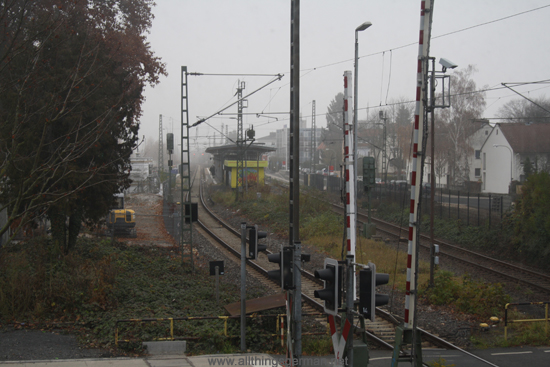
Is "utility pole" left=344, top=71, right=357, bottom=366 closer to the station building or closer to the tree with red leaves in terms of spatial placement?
the tree with red leaves

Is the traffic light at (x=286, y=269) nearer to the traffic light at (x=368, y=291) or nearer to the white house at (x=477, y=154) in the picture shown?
the traffic light at (x=368, y=291)

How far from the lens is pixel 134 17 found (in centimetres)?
2078

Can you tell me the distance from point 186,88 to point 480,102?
36079mm

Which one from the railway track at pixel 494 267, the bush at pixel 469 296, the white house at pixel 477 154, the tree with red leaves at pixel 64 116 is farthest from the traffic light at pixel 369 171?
the white house at pixel 477 154

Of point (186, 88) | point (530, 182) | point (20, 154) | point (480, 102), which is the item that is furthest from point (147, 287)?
point (480, 102)

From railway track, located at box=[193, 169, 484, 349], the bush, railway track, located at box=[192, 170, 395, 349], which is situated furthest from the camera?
the bush

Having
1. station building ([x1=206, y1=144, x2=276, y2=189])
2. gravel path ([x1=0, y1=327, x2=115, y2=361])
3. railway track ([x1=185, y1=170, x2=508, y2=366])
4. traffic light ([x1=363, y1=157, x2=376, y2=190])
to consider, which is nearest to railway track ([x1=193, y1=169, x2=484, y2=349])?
railway track ([x1=185, y1=170, x2=508, y2=366])

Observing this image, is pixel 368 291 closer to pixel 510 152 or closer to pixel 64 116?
pixel 64 116

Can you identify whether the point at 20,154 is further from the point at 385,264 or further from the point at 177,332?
the point at 385,264

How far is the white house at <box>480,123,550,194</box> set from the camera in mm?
42628

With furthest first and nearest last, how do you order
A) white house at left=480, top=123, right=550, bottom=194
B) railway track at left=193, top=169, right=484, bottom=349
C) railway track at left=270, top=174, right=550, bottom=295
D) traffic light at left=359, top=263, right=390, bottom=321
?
white house at left=480, top=123, right=550, bottom=194, railway track at left=270, top=174, right=550, bottom=295, railway track at left=193, top=169, right=484, bottom=349, traffic light at left=359, top=263, right=390, bottom=321

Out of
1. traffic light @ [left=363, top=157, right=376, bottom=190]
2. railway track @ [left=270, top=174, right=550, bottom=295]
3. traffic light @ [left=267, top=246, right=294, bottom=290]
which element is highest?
traffic light @ [left=363, top=157, right=376, bottom=190]

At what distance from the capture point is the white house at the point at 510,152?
42628 mm

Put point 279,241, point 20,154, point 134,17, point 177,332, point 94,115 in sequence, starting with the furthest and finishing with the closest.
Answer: point 279,241, point 134,17, point 94,115, point 20,154, point 177,332
